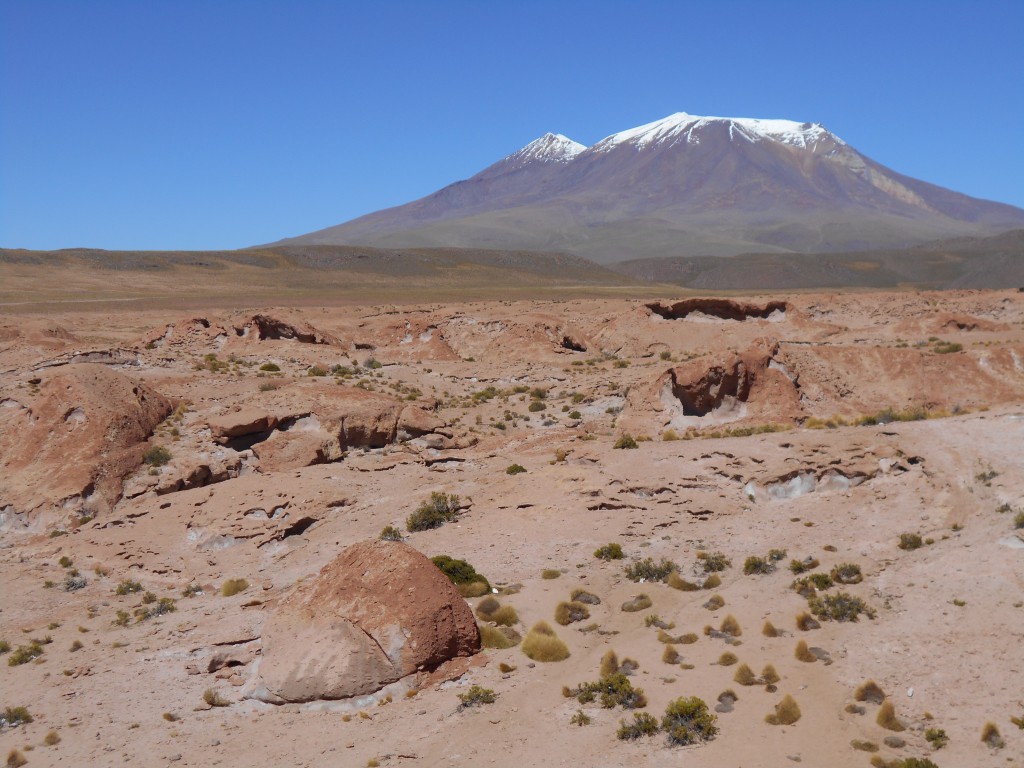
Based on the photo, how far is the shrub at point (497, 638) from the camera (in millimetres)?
12188

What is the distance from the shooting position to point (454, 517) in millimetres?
16703

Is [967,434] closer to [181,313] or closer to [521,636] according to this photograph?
[521,636]

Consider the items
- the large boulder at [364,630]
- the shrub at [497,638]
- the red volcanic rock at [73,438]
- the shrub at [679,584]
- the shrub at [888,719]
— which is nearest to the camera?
the shrub at [888,719]

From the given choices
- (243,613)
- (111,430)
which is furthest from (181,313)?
(243,613)

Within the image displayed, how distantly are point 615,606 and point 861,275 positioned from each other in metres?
135

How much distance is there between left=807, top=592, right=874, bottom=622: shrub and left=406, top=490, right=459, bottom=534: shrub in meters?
6.71

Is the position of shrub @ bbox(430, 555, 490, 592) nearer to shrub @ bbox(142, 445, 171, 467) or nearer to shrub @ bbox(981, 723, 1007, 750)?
shrub @ bbox(981, 723, 1007, 750)

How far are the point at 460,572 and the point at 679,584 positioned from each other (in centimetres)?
318

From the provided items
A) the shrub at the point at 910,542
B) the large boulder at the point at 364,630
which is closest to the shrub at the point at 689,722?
the large boulder at the point at 364,630

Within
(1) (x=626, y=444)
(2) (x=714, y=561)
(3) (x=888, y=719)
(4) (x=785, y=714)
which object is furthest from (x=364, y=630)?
(1) (x=626, y=444)

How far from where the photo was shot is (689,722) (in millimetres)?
9945

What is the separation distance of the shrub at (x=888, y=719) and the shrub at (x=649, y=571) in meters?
4.38

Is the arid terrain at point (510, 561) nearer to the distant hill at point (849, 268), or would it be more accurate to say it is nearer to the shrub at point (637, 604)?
the shrub at point (637, 604)

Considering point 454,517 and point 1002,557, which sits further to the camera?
point 454,517
